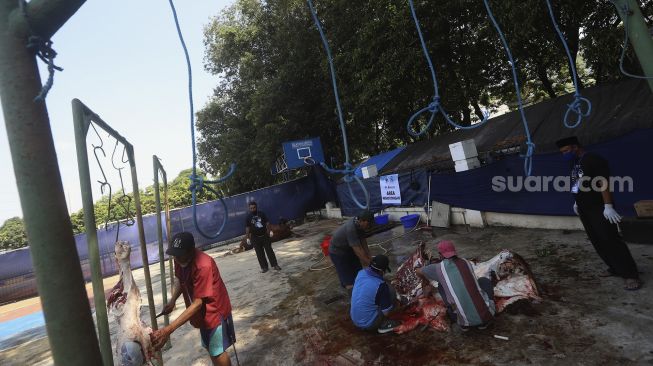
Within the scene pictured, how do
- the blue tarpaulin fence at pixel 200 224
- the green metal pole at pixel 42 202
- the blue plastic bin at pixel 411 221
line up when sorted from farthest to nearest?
1. the blue tarpaulin fence at pixel 200 224
2. the blue plastic bin at pixel 411 221
3. the green metal pole at pixel 42 202

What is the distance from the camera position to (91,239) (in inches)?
88.4

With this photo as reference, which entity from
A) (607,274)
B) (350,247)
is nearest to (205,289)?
(350,247)

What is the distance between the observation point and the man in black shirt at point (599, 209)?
430 centimetres

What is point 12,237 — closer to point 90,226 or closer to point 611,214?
point 90,226

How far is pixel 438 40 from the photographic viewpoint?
37.7 ft

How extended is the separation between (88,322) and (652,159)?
7.77m

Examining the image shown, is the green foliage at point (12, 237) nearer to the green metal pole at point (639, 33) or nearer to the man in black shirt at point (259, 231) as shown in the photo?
the man in black shirt at point (259, 231)

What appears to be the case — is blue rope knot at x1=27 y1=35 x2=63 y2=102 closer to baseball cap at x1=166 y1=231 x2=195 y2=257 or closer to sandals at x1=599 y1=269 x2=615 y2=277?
baseball cap at x1=166 y1=231 x2=195 y2=257

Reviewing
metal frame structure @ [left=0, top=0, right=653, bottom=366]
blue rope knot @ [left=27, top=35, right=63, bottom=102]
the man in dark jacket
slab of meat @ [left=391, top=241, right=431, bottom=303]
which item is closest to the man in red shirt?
metal frame structure @ [left=0, top=0, right=653, bottom=366]

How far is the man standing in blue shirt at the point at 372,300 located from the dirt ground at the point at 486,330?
159 millimetres

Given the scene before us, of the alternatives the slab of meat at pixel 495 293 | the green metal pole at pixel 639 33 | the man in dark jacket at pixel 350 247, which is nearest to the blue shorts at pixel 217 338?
the slab of meat at pixel 495 293

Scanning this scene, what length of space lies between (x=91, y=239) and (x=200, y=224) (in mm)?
14718

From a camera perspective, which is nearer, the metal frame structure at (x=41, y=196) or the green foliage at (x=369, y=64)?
the metal frame structure at (x=41, y=196)

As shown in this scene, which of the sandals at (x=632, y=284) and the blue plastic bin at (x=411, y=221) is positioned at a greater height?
the blue plastic bin at (x=411, y=221)
